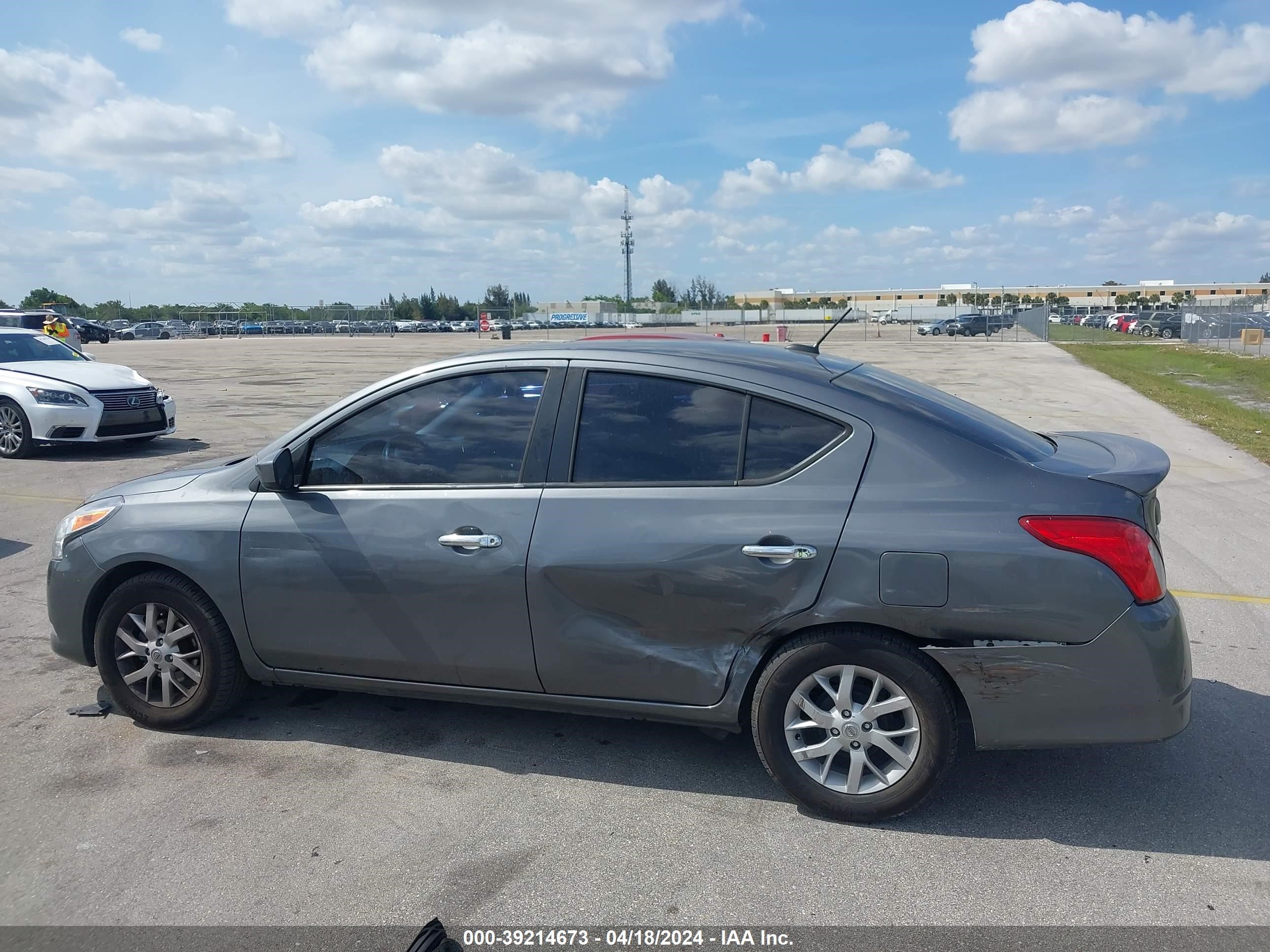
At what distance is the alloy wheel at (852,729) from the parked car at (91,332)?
6258cm

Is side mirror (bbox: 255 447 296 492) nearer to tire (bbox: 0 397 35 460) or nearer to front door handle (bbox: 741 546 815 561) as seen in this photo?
front door handle (bbox: 741 546 815 561)

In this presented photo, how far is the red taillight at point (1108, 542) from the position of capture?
3.53m

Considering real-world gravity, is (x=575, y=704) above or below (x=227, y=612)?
below

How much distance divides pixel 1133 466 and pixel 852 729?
1.49 metres

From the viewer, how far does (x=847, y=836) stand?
3703mm

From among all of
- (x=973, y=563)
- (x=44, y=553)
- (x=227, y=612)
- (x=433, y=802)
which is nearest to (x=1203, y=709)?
(x=973, y=563)

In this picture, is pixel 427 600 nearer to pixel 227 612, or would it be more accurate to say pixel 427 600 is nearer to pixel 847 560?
pixel 227 612

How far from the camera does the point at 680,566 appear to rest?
3.78 m

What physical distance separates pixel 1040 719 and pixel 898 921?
91 cm

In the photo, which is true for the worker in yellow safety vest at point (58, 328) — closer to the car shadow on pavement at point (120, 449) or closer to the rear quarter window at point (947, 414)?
the car shadow on pavement at point (120, 449)

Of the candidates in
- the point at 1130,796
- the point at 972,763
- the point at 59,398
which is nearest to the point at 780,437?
the point at 972,763

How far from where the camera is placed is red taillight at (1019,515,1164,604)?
3.53 metres

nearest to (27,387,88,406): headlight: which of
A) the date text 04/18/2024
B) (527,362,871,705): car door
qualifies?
(527,362,871,705): car door

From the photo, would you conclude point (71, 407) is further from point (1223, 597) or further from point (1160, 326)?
point (1160, 326)
